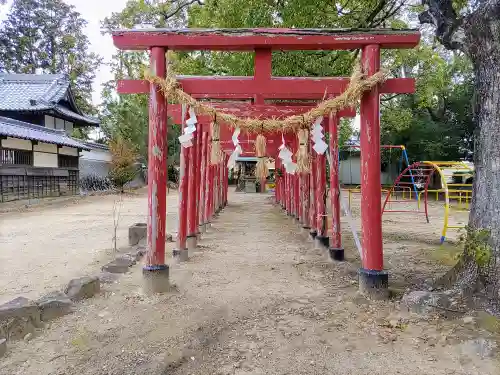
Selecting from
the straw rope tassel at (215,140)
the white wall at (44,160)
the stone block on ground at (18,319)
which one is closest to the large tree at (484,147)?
the straw rope tassel at (215,140)

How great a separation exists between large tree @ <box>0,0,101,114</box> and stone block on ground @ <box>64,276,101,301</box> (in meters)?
31.1

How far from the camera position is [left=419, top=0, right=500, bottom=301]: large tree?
3602mm

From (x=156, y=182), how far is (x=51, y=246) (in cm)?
472

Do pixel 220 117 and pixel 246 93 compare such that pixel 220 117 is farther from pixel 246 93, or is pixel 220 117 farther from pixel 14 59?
pixel 14 59

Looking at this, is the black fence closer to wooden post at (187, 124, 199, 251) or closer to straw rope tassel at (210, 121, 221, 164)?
wooden post at (187, 124, 199, 251)

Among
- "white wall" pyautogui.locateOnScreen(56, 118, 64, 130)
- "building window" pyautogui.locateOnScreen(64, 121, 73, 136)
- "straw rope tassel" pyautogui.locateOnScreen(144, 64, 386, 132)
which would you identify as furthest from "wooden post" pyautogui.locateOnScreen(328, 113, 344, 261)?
"building window" pyautogui.locateOnScreen(64, 121, 73, 136)

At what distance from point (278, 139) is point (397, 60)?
658cm

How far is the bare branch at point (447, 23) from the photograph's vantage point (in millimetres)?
3925

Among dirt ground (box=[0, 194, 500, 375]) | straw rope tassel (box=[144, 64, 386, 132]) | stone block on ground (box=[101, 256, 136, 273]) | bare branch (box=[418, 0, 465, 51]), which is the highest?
bare branch (box=[418, 0, 465, 51])

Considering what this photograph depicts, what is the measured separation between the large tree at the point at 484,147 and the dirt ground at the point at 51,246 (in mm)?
5061

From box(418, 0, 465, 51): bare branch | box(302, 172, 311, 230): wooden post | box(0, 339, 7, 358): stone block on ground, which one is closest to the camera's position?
box(0, 339, 7, 358): stone block on ground

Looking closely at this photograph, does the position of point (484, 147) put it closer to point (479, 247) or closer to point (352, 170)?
point (479, 247)

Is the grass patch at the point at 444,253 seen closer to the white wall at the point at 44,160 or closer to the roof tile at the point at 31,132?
the roof tile at the point at 31,132

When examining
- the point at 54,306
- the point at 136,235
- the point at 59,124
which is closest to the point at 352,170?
the point at 59,124
